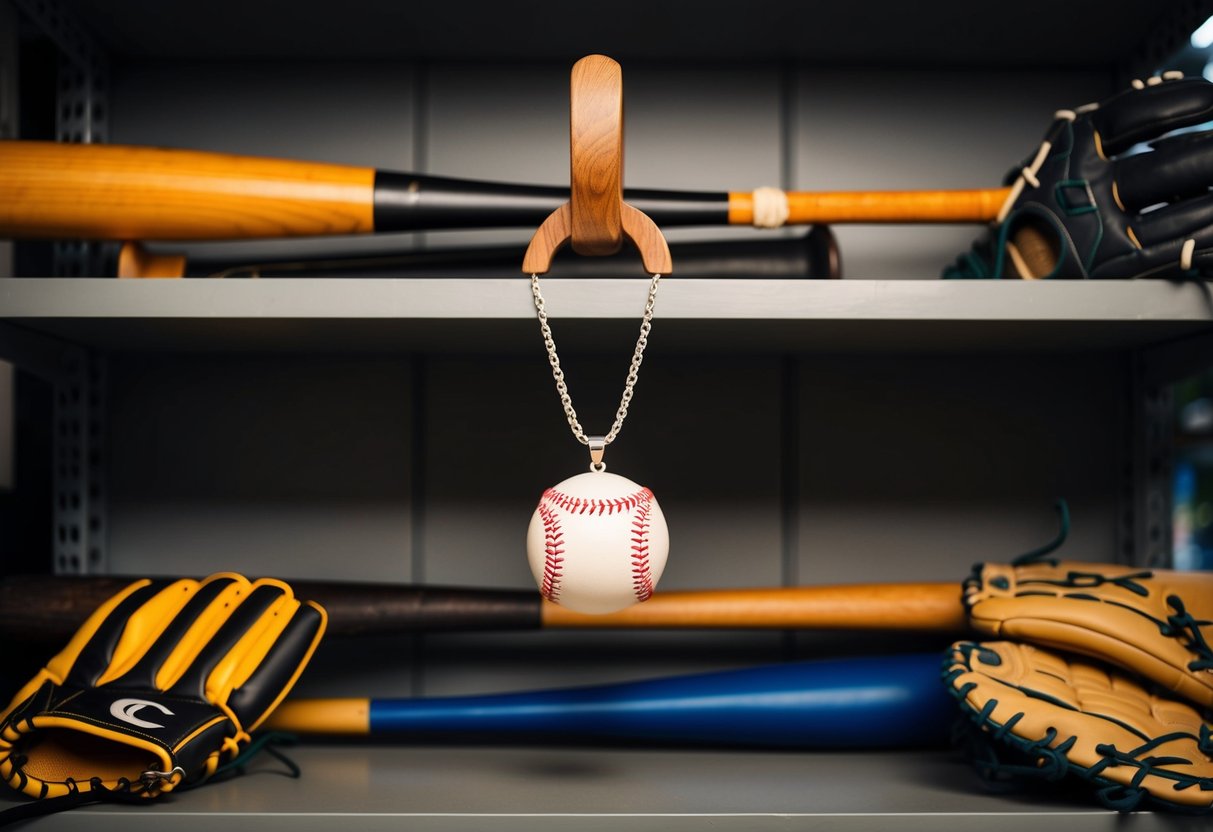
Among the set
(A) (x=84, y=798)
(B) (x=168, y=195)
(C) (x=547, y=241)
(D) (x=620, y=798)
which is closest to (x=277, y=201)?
(B) (x=168, y=195)

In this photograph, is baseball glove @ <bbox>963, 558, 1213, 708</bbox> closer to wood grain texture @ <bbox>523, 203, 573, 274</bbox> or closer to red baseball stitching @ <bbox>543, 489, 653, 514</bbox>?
red baseball stitching @ <bbox>543, 489, 653, 514</bbox>

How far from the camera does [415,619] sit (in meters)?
1.02

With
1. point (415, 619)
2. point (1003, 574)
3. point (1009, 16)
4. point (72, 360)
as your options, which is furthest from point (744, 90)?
point (72, 360)

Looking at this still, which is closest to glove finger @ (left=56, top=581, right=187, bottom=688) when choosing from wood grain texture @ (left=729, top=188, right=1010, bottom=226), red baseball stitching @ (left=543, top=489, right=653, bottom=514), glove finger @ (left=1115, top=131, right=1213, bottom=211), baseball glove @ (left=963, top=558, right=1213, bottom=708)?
red baseball stitching @ (left=543, top=489, right=653, bottom=514)

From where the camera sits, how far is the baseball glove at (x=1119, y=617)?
861mm

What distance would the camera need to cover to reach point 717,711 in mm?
985

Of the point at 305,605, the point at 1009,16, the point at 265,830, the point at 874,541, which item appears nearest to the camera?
the point at 265,830

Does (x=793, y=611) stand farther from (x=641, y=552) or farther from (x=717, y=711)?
(x=641, y=552)

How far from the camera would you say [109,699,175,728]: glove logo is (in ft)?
2.62

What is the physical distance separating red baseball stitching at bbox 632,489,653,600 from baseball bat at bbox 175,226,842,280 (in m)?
0.40

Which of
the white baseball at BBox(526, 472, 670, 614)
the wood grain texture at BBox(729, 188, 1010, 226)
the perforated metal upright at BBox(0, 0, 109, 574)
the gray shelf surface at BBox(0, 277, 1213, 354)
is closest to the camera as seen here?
the white baseball at BBox(526, 472, 670, 614)

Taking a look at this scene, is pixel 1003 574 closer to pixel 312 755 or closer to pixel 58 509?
pixel 312 755

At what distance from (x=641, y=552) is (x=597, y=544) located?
42 mm

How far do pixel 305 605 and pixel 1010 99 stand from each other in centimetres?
118
